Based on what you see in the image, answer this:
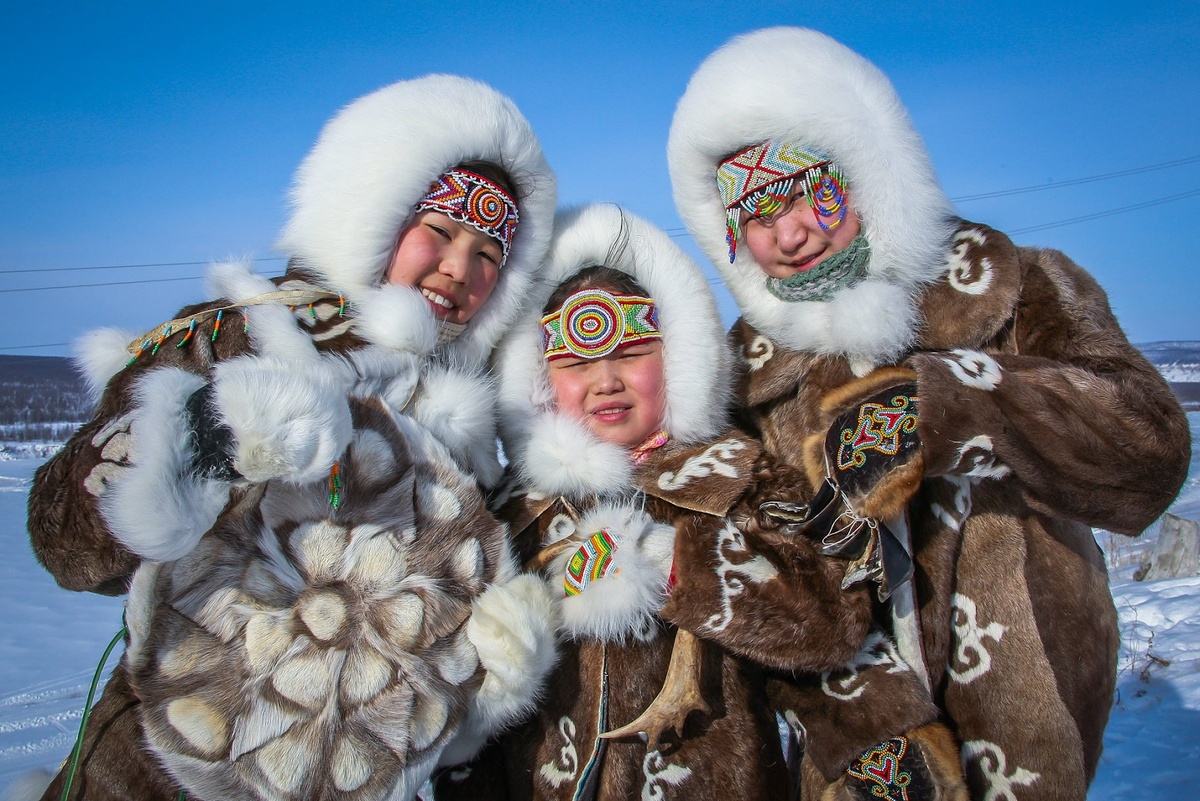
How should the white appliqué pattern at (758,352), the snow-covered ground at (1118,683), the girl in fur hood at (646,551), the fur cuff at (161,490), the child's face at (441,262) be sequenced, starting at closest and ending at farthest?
the fur cuff at (161,490) → the girl in fur hood at (646,551) → the child's face at (441,262) → the white appliqué pattern at (758,352) → the snow-covered ground at (1118,683)

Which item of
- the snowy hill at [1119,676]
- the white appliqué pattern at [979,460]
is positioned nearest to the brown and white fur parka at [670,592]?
the white appliqué pattern at [979,460]

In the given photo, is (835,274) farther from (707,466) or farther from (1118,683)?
(1118,683)

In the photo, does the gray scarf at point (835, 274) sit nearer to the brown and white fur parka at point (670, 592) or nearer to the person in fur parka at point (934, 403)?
the person in fur parka at point (934, 403)

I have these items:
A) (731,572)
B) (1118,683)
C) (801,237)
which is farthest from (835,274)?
(1118,683)

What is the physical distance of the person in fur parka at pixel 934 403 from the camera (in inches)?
60.8

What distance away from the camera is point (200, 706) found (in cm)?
128

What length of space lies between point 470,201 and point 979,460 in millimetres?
1305

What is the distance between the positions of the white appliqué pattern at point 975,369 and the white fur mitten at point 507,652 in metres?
0.97

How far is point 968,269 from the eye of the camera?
1835 millimetres

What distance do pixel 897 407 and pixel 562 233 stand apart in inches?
41.3

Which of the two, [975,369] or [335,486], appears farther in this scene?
[975,369]

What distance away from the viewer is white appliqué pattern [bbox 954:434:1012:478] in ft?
4.92

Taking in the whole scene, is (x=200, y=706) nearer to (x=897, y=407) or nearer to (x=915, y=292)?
(x=897, y=407)

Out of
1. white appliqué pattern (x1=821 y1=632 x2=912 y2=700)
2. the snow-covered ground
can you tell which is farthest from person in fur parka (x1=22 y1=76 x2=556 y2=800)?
the snow-covered ground
